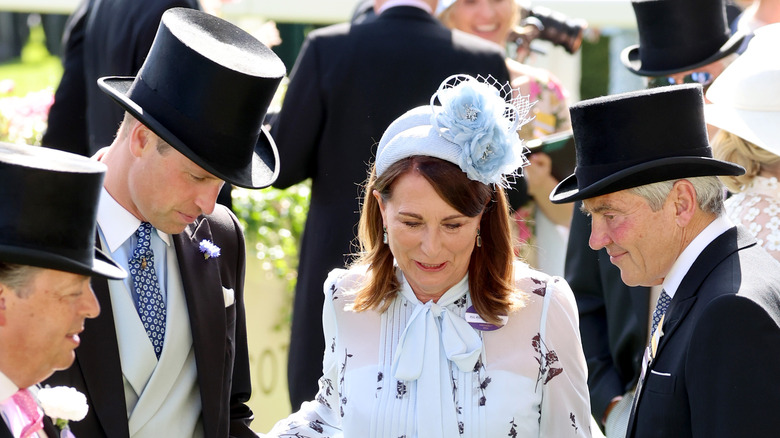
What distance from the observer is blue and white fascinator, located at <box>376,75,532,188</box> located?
9.77 feet

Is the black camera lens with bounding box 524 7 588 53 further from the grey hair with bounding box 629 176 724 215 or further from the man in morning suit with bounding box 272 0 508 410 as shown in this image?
the grey hair with bounding box 629 176 724 215

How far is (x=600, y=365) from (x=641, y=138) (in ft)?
5.29

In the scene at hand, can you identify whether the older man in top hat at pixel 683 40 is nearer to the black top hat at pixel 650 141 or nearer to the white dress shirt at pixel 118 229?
the black top hat at pixel 650 141

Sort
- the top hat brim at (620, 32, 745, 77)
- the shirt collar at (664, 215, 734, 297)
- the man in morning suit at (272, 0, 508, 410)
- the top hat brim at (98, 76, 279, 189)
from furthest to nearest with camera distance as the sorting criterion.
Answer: the top hat brim at (620, 32, 745, 77), the man in morning suit at (272, 0, 508, 410), the top hat brim at (98, 76, 279, 189), the shirt collar at (664, 215, 734, 297)

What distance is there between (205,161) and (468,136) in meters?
0.75

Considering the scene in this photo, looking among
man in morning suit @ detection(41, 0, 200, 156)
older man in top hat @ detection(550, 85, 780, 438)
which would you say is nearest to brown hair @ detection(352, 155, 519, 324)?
older man in top hat @ detection(550, 85, 780, 438)

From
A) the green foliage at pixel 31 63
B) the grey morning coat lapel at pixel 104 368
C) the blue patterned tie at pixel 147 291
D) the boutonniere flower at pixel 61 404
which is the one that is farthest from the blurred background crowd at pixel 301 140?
the green foliage at pixel 31 63

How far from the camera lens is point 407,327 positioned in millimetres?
3111

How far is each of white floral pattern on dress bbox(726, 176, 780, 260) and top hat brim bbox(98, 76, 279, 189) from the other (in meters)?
1.63

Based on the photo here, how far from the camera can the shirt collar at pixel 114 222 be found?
289cm

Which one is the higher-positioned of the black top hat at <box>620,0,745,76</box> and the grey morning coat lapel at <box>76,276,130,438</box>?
the black top hat at <box>620,0,745,76</box>

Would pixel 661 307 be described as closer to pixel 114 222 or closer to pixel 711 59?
pixel 114 222

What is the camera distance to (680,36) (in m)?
4.80

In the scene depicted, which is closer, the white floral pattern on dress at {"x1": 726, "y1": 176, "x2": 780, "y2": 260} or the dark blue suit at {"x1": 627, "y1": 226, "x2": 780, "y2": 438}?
the dark blue suit at {"x1": 627, "y1": 226, "x2": 780, "y2": 438}
